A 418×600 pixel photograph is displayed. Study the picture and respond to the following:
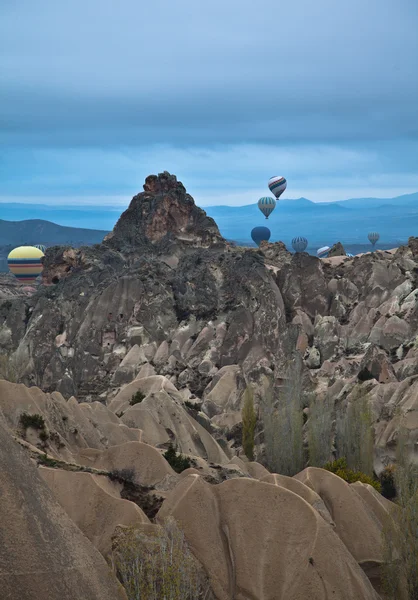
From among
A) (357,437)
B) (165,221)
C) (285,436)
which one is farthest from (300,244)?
(357,437)

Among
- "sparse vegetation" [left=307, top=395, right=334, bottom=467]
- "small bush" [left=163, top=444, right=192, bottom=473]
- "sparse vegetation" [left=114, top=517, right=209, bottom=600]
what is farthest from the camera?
"sparse vegetation" [left=307, top=395, right=334, bottom=467]

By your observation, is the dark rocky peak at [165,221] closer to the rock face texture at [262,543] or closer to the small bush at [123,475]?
the small bush at [123,475]

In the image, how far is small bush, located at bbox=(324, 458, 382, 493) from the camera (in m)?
37.4

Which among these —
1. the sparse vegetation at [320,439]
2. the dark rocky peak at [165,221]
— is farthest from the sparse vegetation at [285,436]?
the dark rocky peak at [165,221]

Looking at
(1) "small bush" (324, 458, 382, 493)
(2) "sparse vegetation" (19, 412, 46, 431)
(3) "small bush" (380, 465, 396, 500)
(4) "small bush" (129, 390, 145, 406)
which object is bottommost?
(3) "small bush" (380, 465, 396, 500)

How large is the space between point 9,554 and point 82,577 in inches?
72.4

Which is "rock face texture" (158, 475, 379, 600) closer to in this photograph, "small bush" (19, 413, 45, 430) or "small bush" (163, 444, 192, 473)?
"small bush" (163, 444, 192, 473)

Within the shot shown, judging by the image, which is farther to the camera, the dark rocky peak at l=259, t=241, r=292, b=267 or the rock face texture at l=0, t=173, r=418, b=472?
the dark rocky peak at l=259, t=241, r=292, b=267

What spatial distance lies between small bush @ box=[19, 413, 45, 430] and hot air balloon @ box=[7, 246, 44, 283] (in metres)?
114

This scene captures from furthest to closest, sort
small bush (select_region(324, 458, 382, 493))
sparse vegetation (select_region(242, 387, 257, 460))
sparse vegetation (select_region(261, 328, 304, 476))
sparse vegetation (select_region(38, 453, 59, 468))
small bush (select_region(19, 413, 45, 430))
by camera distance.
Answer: sparse vegetation (select_region(242, 387, 257, 460)) < sparse vegetation (select_region(261, 328, 304, 476)) < small bush (select_region(324, 458, 382, 493)) < small bush (select_region(19, 413, 45, 430)) < sparse vegetation (select_region(38, 453, 59, 468))

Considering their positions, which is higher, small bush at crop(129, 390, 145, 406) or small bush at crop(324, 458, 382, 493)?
small bush at crop(129, 390, 145, 406)

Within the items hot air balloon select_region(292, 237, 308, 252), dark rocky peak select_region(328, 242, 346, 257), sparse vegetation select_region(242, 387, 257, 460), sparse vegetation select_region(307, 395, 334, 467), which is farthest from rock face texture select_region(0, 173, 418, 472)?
hot air balloon select_region(292, 237, 308, 252)

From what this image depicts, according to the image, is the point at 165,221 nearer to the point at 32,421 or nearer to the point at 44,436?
the point at 32,421

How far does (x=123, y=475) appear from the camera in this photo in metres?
25.3
